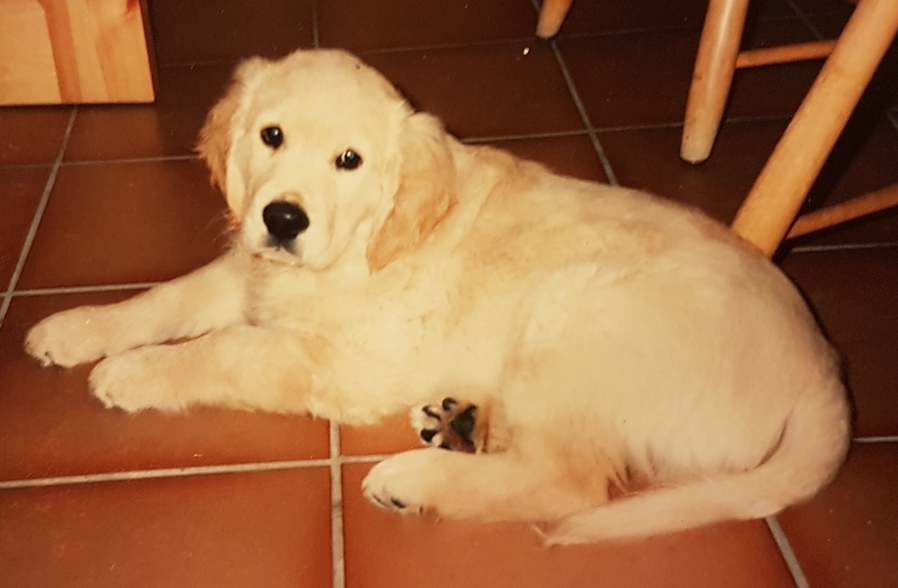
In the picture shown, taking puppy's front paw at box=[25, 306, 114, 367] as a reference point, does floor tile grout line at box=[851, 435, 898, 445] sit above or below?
below

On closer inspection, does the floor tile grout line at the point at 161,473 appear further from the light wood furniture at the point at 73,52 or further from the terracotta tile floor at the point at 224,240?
the light wood furniture at the point at 73,52

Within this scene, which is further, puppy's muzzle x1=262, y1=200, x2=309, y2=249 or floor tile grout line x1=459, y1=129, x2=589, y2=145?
floor tile grout line x1=459, y1=129, x2=589, y2=145

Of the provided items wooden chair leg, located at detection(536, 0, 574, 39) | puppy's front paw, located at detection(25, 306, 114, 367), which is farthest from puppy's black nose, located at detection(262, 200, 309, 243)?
wooden chair leg, located at detection(536, 0, 574, 39)

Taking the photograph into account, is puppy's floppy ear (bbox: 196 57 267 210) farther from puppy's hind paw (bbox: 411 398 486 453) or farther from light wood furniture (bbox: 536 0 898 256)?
light wood furniture (bbox: 536 0 898 256)

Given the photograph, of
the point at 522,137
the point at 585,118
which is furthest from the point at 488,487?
the point at 585,118

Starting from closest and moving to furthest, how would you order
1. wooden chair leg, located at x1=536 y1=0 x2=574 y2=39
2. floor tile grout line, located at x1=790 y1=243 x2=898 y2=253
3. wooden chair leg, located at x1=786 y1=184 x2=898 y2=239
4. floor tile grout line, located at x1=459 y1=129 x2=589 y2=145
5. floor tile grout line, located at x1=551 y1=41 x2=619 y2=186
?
wooden chair leg, located at x1=786 y1=184 x2=898 y2=239 → floor tile grout line, located at x1=790 y1=243 x2=898 y2=253 → floor tile grout line, located at x1=551 y1=41 x2=619 y2=186 → floor tile grout line, located at x1=459 y1=129 x2=589 y2=145 → wooden chair leg, located at x1=536 y1=0 x2=574 y2=39

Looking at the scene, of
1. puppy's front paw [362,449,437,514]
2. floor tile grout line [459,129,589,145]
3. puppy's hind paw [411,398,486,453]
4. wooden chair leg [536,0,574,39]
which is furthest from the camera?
wooden chair leg [536,0,574,39]

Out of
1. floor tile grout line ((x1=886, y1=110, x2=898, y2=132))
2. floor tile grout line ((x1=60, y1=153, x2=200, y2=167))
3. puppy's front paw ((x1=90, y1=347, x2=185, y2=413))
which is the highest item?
floor tile grout line ((x1=886, y1=110, x2=898, y2=132))
